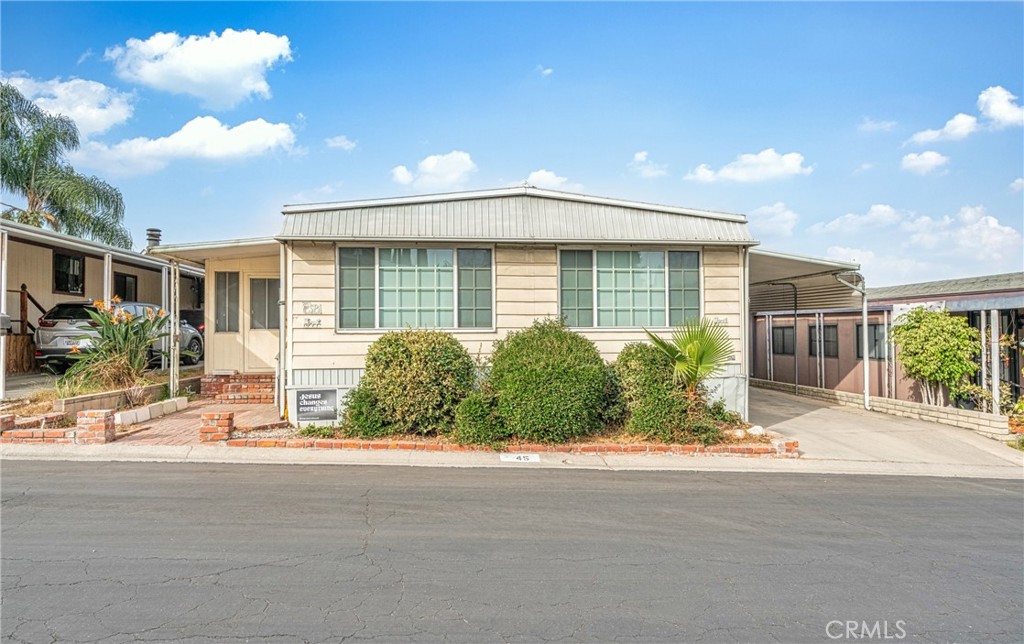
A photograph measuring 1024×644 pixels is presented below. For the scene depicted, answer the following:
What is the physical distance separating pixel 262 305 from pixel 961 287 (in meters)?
17.2

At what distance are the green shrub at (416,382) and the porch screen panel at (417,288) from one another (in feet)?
2.77

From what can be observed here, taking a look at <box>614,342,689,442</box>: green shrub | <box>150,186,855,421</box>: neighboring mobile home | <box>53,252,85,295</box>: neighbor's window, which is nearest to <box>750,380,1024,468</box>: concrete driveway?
<box>150,186,855,421</box>: neighboring mobile home

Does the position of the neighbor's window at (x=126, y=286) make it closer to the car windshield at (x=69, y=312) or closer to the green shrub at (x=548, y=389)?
the car windshield at (x=69, y=312)

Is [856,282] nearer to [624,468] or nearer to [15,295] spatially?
[624,468]

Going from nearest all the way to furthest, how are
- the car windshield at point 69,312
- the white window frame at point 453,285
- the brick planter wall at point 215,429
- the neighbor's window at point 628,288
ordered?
the brick planter wall at point 215,429 < the white window frame at point 453,285 < the neighbor's window at point 628,288 < the car windshield at point 69,312

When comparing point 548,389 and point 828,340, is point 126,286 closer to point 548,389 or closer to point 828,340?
point 548,389

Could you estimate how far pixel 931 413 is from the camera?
1182cm

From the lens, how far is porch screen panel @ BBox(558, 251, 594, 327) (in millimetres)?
10531

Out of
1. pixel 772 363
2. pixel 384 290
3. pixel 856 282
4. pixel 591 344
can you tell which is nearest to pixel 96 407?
pixel 384 290

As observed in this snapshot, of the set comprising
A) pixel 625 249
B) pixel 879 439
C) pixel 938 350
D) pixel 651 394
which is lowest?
pixel 879 439

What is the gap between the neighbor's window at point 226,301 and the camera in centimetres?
1294

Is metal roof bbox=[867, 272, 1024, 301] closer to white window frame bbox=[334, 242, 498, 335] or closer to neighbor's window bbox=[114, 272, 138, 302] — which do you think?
white window frame bbox=[334, 242, 498, 335]

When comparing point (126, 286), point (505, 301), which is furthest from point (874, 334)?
point (126, 286)

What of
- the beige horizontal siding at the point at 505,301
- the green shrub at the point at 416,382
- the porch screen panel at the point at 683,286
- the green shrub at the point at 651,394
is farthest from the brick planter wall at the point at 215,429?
the porch screen panel at the point at 683,286
